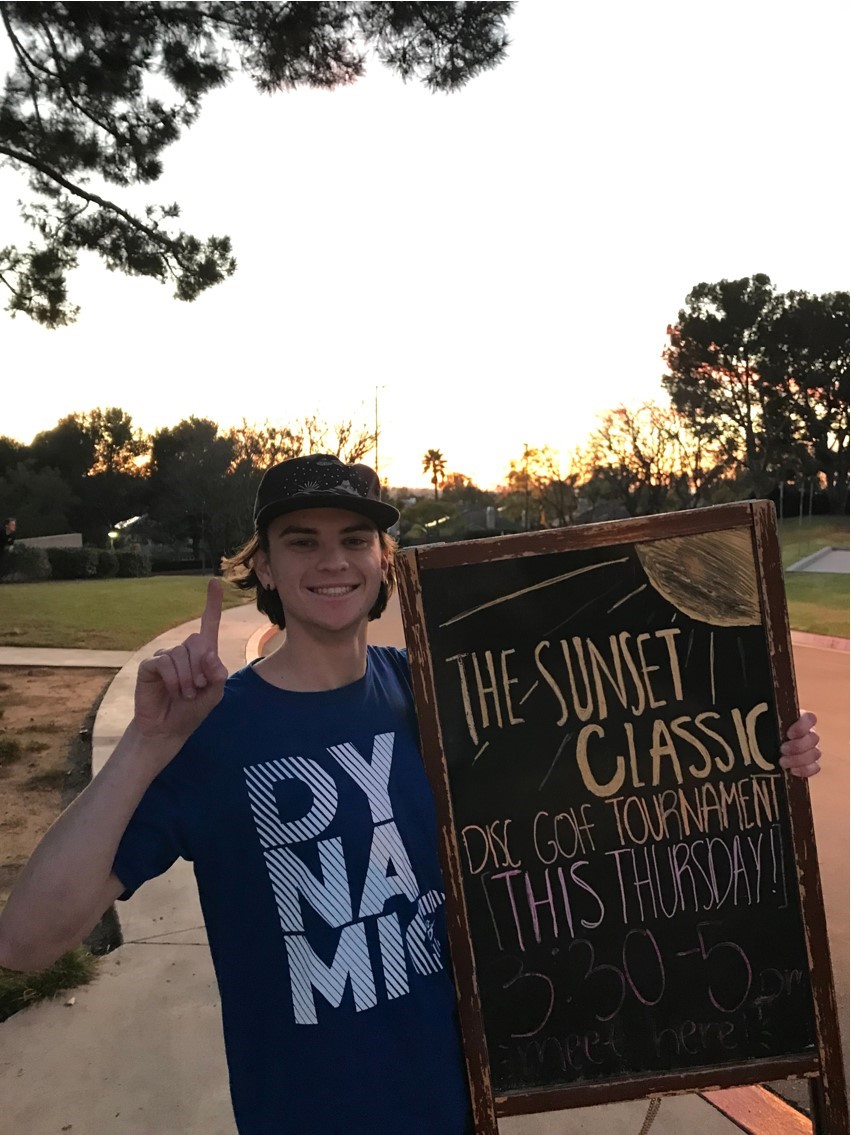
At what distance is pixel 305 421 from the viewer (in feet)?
140

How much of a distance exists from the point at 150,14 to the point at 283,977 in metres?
8.71

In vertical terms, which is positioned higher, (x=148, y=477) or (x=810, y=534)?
(x=148, y=477)

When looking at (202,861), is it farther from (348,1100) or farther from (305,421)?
(305,421)

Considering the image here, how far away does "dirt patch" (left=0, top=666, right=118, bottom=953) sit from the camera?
16.1 feet

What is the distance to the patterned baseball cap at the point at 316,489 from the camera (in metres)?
1.62

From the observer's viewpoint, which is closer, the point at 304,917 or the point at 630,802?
the point at 304,917

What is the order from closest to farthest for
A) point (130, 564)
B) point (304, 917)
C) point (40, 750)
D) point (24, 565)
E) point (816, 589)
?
point (304, 917)
point (40, 750)
point (816, 589)
point (24, 565)
point (130, 564)

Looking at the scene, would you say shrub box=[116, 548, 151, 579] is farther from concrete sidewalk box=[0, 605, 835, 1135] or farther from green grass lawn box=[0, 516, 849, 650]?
concrete sidewalk box=[0, 605, 835, 1135]

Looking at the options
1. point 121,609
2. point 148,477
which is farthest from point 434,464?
point 121,609

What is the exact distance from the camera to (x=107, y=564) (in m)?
29.0

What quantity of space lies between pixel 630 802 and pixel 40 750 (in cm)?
666

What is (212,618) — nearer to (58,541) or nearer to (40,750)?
(40,750)

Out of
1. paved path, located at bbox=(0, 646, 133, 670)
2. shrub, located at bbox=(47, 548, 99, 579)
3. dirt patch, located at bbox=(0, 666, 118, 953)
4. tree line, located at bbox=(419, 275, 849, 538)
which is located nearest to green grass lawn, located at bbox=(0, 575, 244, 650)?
paved path, located at bbox=(0, 646, 133, 670)

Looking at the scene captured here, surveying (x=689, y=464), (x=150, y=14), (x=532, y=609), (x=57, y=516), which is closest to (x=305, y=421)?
(x=57, y=516)
